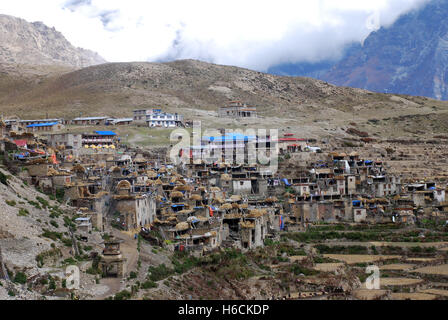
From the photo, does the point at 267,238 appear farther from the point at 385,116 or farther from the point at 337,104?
the point at 337,104

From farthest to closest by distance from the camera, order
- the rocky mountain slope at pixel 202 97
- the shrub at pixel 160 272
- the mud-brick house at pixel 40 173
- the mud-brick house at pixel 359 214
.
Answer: the rocky mountain slope at pixel 202 97 < the mud-brick house at pixel 359 214 < the mud-brick house at pixel 40 173 < the shrub at pixel 160 272

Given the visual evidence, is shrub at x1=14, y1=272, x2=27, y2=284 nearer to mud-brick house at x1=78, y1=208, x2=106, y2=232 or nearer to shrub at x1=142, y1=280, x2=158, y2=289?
shrub at x1=142, y1=280, x2=158, y2=289

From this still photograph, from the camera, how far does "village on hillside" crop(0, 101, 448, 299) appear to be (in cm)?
3055

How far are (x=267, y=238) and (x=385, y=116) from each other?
66.2 m

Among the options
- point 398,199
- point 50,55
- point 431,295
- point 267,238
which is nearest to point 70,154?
point 267,238

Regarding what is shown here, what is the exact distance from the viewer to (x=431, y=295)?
2912 cm

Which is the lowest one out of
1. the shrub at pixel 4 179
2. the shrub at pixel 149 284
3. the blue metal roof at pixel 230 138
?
the shrub at pixel 149 284

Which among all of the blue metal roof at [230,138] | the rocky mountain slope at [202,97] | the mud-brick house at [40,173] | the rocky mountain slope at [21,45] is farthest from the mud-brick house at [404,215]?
the rocky mountain slope at [21,45]

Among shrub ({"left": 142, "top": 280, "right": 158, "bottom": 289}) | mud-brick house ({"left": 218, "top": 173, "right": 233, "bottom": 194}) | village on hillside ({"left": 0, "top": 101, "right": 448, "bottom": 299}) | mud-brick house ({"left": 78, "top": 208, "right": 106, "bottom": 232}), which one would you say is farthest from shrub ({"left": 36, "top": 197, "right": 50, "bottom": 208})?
mud-brick house ({"left": 218, "top": 173, "right": 233, "bottom": 194})

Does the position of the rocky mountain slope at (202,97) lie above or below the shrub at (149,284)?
above

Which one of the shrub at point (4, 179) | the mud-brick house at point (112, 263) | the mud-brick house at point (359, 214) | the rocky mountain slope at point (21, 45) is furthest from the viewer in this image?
the rocky mountain slope at point (21, 45)

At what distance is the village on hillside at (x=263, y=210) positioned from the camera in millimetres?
30547

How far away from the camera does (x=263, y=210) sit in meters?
38.8

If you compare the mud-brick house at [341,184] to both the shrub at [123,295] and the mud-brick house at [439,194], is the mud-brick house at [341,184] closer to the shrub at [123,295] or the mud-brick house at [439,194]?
the mud-brick house at [439,194]
